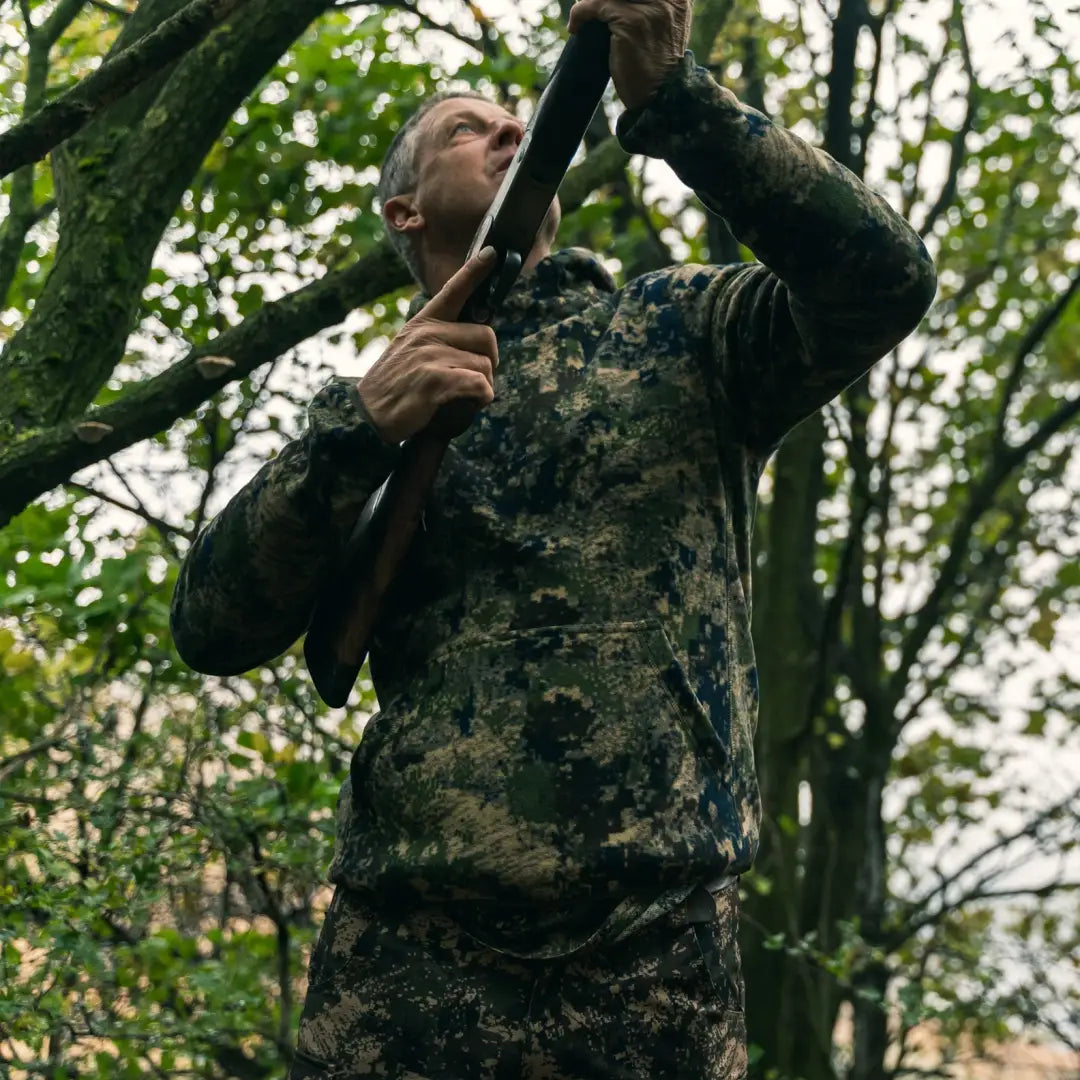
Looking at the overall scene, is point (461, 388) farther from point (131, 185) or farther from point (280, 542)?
point (131, 185)

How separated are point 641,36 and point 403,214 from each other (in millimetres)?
857

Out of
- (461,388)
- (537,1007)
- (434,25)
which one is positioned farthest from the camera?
(434,25)

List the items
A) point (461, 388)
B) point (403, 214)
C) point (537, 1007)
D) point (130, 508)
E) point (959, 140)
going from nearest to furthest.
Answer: point (537, 1007)
point (461, 388)
point (403, 214)
point (130, 508)
point (959, 140)

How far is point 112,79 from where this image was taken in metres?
2.27

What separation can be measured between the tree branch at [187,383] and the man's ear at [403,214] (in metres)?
0.55

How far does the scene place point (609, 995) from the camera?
1.94 meters

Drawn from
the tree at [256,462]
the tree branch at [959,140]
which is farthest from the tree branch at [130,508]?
the tree branch at [959,140]

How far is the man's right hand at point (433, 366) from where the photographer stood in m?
2.10

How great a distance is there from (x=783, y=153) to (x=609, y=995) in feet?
3.80

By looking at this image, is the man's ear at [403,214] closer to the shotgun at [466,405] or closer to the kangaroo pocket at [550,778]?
the shotgun at [466,405]

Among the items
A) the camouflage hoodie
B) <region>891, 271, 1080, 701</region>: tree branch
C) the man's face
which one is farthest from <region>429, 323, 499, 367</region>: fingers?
<region>891, 271, 1080, 701</region>: tree branch

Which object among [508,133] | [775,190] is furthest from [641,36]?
[508,133]

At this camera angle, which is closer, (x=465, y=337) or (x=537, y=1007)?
(x=537, y=1007)

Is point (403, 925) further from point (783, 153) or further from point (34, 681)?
point (34, 681)
